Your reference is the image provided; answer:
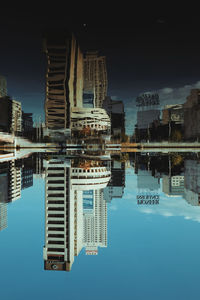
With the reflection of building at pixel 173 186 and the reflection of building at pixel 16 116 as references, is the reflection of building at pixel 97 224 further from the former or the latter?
the reflection of building at pixel 16 116

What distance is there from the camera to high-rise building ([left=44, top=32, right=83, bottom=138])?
472 ft

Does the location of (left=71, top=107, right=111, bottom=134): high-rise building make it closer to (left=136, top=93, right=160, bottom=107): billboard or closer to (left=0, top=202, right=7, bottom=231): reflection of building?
(left=136, top=93, right=160, bottom=107): billboard

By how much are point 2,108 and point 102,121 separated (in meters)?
65.4

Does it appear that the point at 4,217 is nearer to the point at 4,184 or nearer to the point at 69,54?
the point at 4,184

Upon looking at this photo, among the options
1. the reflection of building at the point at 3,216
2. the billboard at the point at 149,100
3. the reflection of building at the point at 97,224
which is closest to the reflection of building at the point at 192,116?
the billboard at the point at 149,100

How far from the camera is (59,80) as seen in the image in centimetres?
14662

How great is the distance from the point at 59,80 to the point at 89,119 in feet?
92.6

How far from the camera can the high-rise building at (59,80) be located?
472 feet

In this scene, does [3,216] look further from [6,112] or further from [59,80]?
[6,112]

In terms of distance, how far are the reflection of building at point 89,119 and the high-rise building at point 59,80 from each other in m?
4.11

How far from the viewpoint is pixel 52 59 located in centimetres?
14488

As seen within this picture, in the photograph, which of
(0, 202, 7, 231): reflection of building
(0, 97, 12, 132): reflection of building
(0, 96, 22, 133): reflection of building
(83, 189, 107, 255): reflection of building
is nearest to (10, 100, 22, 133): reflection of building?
(0, 96, 22, 133): reflection of building

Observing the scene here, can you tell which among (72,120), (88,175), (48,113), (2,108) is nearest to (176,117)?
(72,120)

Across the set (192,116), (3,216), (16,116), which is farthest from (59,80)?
(3,216)
